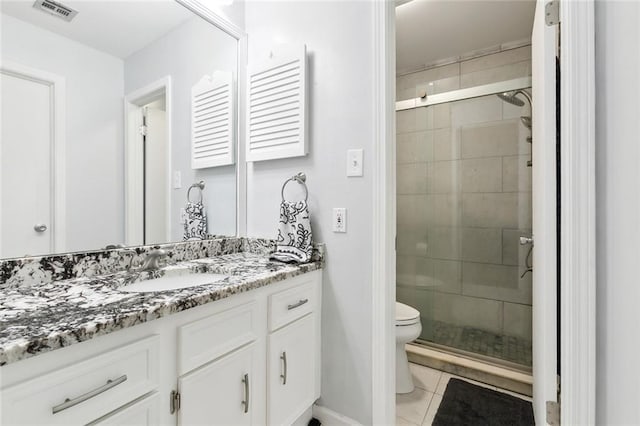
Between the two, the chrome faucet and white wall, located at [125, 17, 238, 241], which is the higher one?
white wall, located at [125, 17, 238, 241]

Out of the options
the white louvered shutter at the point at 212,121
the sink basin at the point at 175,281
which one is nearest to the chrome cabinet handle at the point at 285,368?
the sink basin at the point at 175,281

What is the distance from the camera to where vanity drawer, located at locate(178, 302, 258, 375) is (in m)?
0.90

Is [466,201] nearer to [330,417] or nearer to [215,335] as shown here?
[330,417]

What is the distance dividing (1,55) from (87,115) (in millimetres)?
278

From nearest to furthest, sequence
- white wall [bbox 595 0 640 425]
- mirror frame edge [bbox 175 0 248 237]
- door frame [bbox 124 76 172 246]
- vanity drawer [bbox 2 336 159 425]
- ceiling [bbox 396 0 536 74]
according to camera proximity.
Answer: vanity drawer [bbox 2 336 159 425], white wall [bbox 595 0 640 425], door frame [bbox 124 76 172 246], mirror frame edge [bbox 175 0 248 237], ceiling [bbox 396 0 536 74]

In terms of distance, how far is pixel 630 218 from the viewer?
769 millimetres

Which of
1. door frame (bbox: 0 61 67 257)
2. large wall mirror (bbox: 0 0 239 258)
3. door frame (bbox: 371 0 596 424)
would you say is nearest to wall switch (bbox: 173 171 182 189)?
large wall mirror (bbox: 0 0 239 258)

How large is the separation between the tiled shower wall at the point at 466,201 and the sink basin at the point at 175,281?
1.85m

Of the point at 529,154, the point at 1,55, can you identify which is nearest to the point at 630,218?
the point at 529,154

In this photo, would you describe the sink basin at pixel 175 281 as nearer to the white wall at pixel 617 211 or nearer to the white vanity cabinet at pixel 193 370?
the white vanity cabinet at pixel 193 370

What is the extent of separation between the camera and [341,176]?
1479 millimetres

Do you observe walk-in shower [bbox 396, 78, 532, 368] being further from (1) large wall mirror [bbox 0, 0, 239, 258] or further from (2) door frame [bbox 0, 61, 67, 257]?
(2) door frame [bbox 0, 61, 67, 257]

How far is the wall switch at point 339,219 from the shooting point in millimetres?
1464

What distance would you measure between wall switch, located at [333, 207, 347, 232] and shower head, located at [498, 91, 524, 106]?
5.61ft
